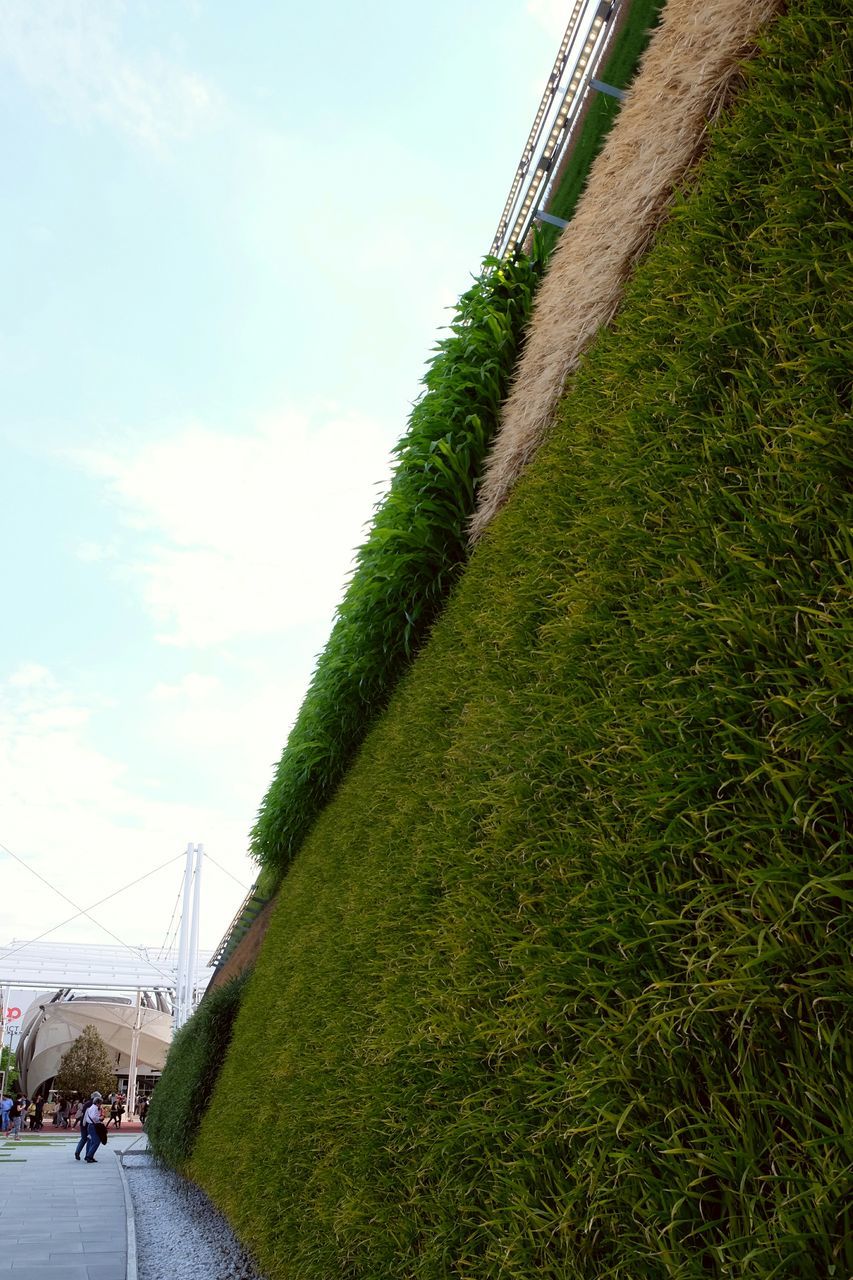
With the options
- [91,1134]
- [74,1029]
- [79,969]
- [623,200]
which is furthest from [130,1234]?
[74,1029]

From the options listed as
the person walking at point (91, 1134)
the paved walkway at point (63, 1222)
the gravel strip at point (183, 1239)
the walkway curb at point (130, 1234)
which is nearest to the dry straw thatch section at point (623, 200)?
the gravel strip at point (183, 1239)

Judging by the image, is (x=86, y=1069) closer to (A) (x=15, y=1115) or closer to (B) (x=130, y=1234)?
(A) (x=15, y=1115)

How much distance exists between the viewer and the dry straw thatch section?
2785 mm

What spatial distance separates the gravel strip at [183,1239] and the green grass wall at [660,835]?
2306mm

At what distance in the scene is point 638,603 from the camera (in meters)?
2.18

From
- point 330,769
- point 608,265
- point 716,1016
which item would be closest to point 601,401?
point 608,265

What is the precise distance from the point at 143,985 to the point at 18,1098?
774 cm

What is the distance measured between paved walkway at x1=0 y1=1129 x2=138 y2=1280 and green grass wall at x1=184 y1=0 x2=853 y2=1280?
3.49m

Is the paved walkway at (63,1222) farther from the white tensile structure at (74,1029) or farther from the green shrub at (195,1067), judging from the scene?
the white tensile structure at (74,1029)

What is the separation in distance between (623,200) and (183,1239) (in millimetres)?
7371

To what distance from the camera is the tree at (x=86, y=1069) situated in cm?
3241

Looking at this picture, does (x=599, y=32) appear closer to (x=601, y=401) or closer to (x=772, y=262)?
(x=601, y=401)

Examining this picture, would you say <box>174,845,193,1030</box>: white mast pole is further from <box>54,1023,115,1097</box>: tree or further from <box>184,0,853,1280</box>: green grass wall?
<box>184,0,853,1280</box>: green grass wall

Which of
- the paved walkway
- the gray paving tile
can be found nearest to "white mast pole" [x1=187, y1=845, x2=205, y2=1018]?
the paved walkway
